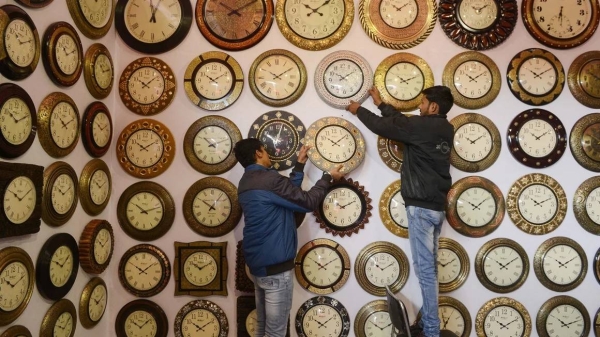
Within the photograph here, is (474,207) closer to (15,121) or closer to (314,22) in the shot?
(314,22)

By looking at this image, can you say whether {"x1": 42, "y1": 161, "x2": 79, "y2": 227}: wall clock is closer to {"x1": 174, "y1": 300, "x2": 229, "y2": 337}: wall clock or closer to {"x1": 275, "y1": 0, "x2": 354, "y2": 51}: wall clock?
{"x1": 174, "y1": 300, "x2": 229, "y2": 337}: wall clock

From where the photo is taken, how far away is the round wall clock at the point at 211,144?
2932 millimetres

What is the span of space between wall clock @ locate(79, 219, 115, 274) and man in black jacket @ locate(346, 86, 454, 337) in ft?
6.03

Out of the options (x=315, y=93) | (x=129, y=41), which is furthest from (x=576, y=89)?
(x=129, y=41)

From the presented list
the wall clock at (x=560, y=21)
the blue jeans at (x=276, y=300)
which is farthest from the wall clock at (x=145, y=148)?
the wall clock at (x=560, y=21)

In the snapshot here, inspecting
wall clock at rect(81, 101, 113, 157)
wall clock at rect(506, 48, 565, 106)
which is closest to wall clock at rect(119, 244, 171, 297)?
wall clock at rect(81, 101, 113, 157)

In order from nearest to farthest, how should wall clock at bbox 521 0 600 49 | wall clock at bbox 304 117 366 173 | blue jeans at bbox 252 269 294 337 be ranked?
blue jeans at bbox 252 269 294 337, wall clock at bbox 304 117 366 173, wall clock at bbox 521 0 600 49

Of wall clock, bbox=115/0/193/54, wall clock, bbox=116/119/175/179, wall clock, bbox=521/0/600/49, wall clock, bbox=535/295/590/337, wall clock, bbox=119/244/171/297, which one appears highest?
wall clock, bbox=521/0/600/49

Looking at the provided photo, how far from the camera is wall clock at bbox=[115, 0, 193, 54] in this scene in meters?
2.97

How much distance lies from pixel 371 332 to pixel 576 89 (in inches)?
84.9

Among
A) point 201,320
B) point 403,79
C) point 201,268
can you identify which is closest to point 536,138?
point 403,79

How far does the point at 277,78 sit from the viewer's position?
295 cm

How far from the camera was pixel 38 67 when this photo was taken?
2188mm

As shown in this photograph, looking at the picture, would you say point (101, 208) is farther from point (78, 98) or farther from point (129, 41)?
point (129, 41)
